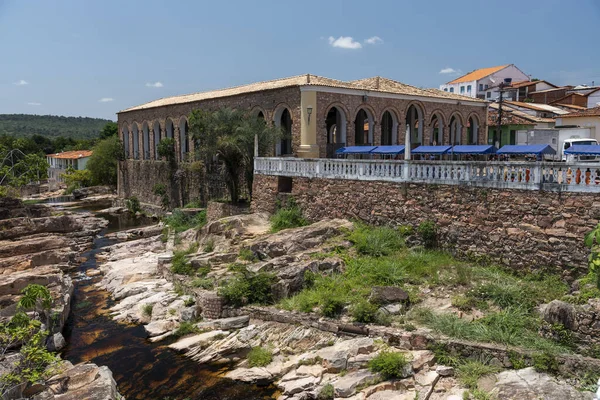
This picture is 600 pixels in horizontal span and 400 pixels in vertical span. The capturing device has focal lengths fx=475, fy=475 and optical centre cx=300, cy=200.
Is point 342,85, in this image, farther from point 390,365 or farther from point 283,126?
point 390,365

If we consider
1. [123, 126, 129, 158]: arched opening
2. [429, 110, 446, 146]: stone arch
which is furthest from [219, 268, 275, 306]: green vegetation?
[123, 126, 129, 158]: arched opening

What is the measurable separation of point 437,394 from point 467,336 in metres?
1.62

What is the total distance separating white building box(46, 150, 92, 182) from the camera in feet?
205

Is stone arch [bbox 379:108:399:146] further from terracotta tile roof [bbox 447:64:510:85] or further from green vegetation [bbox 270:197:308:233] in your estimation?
terracotta tile roof [bbox 447:64:510:85]

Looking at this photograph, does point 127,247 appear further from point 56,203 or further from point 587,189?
point 56,203

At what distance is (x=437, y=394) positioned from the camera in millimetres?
8719

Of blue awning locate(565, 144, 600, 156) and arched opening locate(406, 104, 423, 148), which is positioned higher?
arched opening locate(406, 104, 423, 148)

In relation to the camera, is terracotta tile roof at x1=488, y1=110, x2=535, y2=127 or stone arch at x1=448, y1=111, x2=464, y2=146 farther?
terracotta tile roof at x1=488, y1=110, x2=535, y2=127

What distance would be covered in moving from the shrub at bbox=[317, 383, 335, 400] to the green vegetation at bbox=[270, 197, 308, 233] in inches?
368

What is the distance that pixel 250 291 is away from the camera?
43.3 feet

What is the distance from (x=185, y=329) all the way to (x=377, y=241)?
6228 millimetres

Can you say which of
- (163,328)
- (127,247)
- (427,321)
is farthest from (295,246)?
(127,247)

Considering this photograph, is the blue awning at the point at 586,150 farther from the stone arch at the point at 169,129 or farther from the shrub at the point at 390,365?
the stone arch at the point at 169,129

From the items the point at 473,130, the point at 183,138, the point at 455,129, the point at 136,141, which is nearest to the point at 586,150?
the point at 455,129
